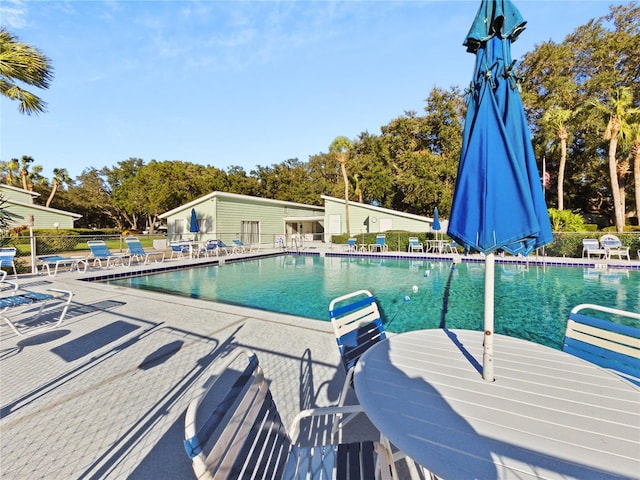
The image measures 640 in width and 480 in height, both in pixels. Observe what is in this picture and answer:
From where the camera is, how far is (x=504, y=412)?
1316 mm

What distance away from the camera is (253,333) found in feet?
13.0

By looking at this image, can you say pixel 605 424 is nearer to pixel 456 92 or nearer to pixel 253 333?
pixel 253 333

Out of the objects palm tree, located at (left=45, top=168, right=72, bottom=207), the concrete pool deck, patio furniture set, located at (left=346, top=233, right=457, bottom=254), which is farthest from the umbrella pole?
palm tree, located at (left=45, top=168, right=72, bottom=207)

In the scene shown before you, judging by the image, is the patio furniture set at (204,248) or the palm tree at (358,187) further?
the palm tree at (358,187)

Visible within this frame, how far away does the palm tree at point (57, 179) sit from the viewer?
30.8 meters

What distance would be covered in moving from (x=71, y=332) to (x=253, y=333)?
8.13 ft

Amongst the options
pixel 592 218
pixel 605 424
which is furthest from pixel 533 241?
pixel 592 218

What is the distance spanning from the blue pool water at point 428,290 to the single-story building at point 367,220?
7.69 metres

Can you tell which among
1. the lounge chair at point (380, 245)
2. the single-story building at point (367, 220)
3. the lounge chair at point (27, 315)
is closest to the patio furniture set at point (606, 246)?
the single-story building at point (367, 220)

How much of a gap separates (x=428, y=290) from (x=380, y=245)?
9.55 meters

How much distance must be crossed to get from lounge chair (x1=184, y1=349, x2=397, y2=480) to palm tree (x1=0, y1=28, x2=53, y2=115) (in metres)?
10.4

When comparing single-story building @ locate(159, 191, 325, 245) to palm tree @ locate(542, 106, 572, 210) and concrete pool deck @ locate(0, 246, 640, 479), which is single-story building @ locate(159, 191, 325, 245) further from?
palm tree @ locate(542, 106, 572, 210)

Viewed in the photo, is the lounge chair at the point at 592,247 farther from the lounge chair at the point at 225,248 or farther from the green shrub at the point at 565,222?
the lounge chair at the point at 225,248

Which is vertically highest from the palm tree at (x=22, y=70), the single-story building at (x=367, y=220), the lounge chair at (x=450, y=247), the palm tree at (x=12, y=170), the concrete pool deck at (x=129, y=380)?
the palm tree at (x=12, y=170)
